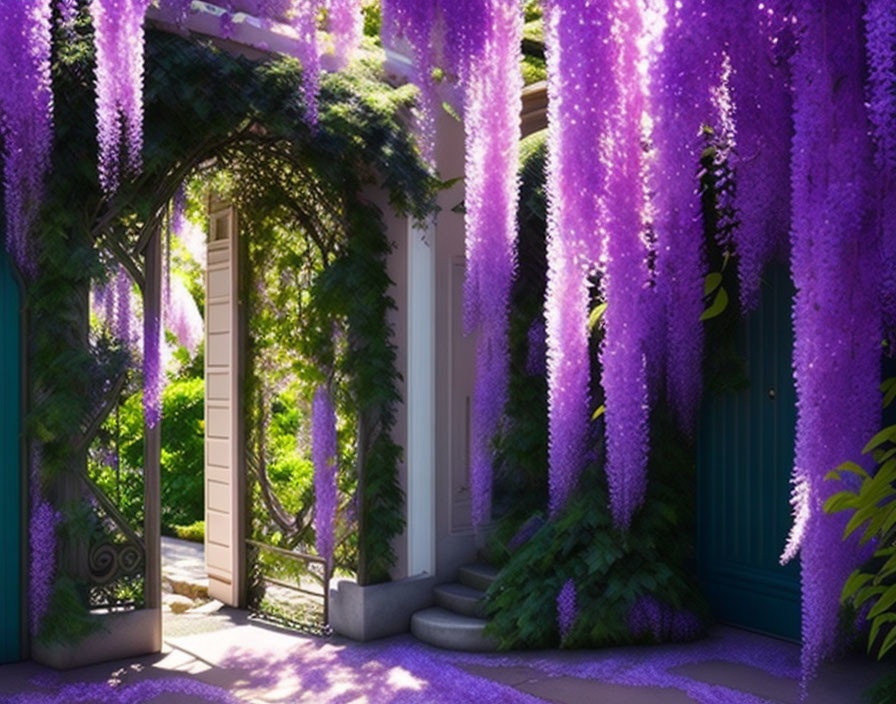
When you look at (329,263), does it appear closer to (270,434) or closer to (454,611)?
(270,434)

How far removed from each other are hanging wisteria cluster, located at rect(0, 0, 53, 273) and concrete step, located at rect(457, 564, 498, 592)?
2.72m

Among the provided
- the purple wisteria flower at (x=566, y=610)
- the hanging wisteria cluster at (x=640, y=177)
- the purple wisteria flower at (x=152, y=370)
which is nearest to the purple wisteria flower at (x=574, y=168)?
the hanging wisteria cluster at (x=640, y=177)

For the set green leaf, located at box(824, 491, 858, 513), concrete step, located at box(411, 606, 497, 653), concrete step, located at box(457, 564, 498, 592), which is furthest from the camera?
concrete step, located at box(457, 564, 498, 592)

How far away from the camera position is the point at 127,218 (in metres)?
4.55

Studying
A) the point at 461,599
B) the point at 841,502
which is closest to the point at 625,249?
the point at 841,502

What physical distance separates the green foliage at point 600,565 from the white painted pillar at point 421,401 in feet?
1.96

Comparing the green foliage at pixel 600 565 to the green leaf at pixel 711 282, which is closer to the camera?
the green leaf at pixel 711 282

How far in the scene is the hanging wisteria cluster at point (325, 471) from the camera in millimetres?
5219

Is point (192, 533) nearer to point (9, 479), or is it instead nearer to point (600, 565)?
point (9, 479)

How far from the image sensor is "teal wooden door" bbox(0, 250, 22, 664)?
4355mm

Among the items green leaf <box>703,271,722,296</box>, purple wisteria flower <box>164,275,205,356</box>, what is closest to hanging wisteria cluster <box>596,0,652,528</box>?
green leaf <box>703,271,722,296</box>

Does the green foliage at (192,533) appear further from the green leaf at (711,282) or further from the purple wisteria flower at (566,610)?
the green leaf at (711,282)

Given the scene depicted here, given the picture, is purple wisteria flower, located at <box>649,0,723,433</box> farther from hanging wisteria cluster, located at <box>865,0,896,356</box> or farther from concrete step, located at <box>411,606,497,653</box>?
concrete step, located at <box>411,606,497,653</box>

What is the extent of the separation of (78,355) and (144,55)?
1.29 meters
